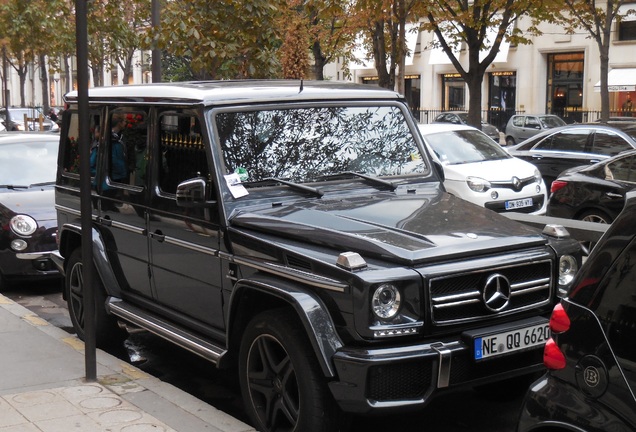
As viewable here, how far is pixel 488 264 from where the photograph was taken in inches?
193

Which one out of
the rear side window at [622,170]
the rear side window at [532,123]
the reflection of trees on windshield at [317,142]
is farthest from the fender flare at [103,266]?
the rear side window at [532,123]

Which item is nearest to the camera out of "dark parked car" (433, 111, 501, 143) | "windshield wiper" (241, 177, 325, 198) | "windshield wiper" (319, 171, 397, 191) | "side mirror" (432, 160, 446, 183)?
"windshield wiper" (241, 177, 325, 198)

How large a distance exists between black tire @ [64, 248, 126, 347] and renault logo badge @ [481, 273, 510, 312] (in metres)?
3.58

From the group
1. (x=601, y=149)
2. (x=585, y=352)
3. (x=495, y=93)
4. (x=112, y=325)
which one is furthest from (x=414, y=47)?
(x=585, y=352)

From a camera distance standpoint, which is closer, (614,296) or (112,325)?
(614,296)

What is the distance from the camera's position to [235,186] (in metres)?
5.75

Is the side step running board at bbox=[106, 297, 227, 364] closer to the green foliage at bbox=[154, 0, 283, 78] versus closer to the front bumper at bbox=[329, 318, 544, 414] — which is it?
the front bumper at bbox=[329, 318, 544, 414]

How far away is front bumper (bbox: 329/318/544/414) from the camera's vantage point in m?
4.54

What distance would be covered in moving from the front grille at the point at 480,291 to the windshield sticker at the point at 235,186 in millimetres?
1549

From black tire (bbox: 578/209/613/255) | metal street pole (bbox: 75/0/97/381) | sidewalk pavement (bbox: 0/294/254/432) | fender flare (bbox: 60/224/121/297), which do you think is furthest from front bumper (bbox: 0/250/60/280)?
black tire (bbox: 578/209/613/255)

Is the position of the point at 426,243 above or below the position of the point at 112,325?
above

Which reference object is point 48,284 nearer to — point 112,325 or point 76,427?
point 112,325

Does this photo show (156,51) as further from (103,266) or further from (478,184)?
(103,266)

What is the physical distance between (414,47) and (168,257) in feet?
163
